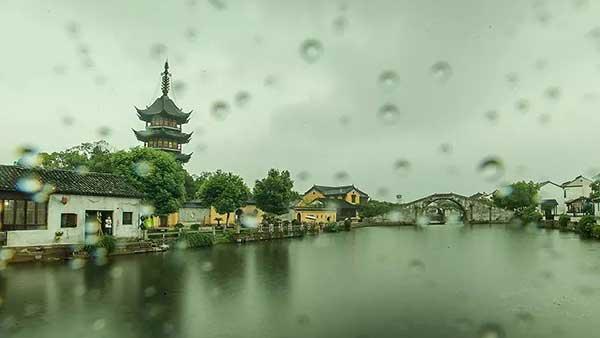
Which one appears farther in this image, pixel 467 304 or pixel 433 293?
pixel 433 293

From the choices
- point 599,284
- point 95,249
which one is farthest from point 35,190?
point 599,284

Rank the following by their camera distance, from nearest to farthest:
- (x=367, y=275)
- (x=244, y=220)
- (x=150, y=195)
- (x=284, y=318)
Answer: (x=284, y=318), (x=367, y=275), (x=150, y=195), (x=244, y=220)

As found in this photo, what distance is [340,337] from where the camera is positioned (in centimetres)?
899

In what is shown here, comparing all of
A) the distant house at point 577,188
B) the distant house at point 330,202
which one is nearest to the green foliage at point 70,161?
the distant house at point 330,202

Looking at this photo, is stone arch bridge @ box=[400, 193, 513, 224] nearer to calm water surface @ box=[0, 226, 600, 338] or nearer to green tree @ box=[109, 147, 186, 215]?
green tree @ box=[109, 147, 186, 215]

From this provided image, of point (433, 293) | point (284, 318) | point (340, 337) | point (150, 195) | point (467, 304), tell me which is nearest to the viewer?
point (340, 337)

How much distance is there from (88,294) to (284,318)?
609 centimetres

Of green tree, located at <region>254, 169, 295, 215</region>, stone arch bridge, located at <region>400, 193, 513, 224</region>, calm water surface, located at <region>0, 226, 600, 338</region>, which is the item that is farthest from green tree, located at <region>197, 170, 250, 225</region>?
stone arch bridge, located at <region>400, 193, 513, 224</region>

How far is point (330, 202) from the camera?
65062mm

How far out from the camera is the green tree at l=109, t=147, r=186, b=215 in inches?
1121

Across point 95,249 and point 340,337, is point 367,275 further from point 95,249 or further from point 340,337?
point 95,249

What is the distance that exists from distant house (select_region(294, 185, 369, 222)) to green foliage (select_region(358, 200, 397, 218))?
100 cm

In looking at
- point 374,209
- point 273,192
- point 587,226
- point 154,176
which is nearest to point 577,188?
point 374,209

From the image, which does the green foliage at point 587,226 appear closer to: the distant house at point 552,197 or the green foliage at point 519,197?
the green foliage at point 519,197
